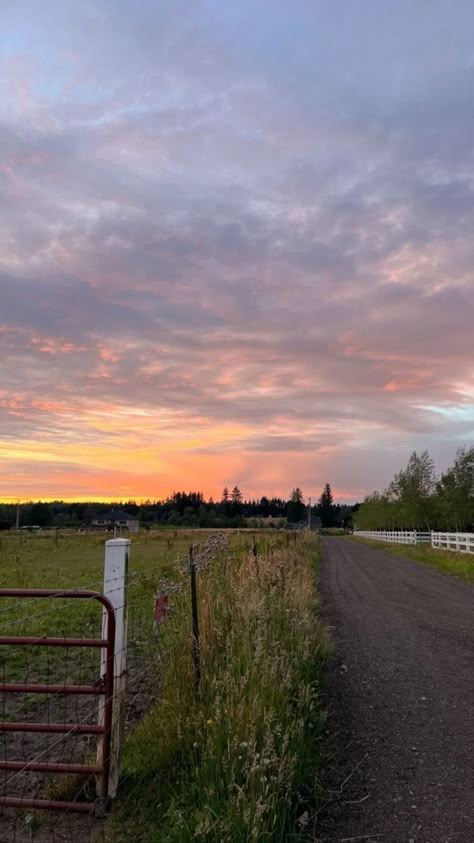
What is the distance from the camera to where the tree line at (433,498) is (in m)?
48.7

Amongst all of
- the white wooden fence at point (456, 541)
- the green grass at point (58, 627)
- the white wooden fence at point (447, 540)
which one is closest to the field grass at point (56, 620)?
the green grass at point (58, 627)

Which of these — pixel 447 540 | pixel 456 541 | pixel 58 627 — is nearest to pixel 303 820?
pixel 58 627

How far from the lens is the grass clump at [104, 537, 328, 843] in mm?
3535

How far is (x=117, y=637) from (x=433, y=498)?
183 ft

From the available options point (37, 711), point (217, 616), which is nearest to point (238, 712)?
point (217, 616)

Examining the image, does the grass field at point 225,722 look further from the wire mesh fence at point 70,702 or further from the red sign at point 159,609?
the red sign at point 159,609

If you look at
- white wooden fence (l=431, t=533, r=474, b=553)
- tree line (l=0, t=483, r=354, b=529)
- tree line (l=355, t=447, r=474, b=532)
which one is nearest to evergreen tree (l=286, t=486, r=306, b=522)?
tree line (l=0, t=483, r=354, b=529)

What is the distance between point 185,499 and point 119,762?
606ft

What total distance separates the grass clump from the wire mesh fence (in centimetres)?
21

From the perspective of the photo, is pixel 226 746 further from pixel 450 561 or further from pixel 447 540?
pixel 447 540

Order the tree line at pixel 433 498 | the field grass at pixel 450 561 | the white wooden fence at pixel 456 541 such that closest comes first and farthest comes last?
the field grass at pixel 450 561, the white wooden fence at pixel 456 541, the tree line at pixel 433 498

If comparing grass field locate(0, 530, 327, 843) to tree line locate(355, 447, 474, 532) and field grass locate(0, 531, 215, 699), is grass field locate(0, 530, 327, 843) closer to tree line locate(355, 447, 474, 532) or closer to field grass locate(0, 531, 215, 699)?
field grass locate(0, 531, 215, 699)

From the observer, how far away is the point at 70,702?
21.9 ft

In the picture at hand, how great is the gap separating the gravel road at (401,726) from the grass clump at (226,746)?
0.32m
